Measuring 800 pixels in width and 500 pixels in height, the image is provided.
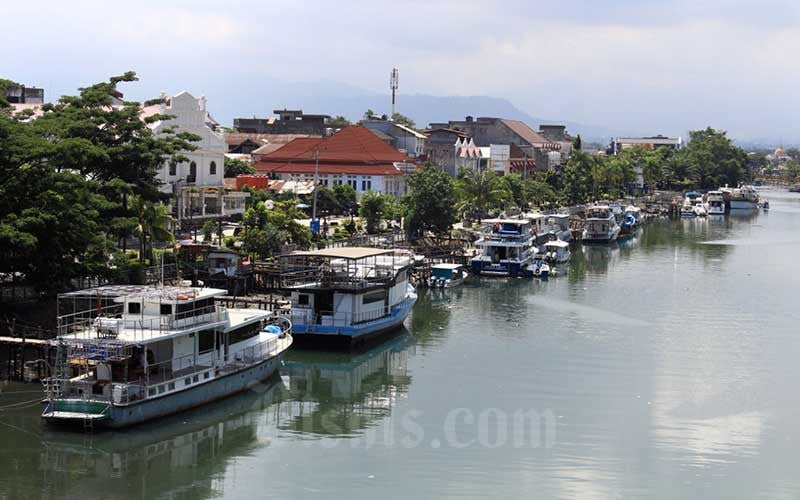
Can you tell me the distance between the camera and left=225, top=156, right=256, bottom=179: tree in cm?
9769

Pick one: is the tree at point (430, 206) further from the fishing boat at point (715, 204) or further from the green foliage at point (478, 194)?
the fishing boat at point (715, 204)

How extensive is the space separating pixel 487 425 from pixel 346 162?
6777 cm

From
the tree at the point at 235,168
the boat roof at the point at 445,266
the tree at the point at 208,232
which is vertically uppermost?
the tree at the point at 235,168

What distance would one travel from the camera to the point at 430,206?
76188mm

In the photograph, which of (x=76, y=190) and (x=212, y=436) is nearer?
(x=212, y=436)

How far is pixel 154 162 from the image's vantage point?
1998 inches

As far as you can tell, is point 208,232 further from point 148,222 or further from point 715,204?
point 715,204

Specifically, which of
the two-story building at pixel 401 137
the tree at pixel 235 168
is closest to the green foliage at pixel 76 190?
the tree at pixel 235 168

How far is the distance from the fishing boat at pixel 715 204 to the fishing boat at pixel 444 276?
84602 millimetres

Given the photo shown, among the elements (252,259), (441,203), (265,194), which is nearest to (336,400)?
(252,259)

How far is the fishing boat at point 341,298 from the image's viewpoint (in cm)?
4516

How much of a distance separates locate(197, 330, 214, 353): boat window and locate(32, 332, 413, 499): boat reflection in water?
1.98m

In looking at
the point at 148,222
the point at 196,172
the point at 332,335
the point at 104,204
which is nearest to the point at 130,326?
the point at 104,204

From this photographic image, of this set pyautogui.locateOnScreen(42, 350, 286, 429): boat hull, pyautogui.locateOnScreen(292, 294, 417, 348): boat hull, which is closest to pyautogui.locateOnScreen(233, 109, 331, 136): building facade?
pyautogui.locateOnScreen(292, 294, 417, 348): boat hull
